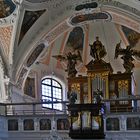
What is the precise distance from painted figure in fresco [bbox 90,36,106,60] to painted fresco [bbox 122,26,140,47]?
190 cm

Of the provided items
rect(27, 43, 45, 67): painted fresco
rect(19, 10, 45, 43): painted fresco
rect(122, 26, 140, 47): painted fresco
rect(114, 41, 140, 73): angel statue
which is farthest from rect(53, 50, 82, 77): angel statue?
rect(19, 10, 45, 43): painted fresco

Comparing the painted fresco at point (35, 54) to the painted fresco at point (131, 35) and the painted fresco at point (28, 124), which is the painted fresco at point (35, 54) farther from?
the painted fresco at point (131, 35)

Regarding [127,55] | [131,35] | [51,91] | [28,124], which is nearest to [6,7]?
[28,124]

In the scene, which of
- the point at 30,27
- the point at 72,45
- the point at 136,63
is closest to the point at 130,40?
the point at 136,63

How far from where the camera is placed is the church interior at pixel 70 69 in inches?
818

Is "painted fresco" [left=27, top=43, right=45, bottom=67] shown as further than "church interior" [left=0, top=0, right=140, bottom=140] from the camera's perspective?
Yes

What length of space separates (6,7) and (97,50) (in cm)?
655

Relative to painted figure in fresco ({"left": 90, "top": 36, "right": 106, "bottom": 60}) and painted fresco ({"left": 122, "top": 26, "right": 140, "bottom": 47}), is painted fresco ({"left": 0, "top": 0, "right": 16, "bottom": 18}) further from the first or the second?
painted fresco ({"left": 122, "top": 26, "right": 140, "bottom": 47})

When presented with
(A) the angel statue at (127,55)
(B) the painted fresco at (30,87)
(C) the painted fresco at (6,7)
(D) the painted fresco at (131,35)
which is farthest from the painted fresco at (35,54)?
(D) the painted fresco at (131,35)

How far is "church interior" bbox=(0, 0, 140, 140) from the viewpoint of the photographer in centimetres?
2077

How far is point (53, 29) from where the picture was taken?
81.4 feet

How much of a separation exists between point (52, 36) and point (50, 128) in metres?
6.09

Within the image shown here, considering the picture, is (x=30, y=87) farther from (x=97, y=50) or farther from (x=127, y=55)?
(x=127, y=55)

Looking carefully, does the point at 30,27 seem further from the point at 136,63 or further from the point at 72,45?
the point at 136,63
